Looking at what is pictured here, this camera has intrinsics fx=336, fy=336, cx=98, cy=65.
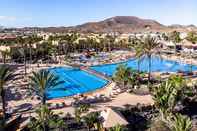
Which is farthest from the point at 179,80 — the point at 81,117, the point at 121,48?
the point at 121,48

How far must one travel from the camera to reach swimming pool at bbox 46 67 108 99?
4501 centimetres

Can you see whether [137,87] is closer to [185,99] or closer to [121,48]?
[185,99]

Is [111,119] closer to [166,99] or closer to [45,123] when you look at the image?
[166,99]

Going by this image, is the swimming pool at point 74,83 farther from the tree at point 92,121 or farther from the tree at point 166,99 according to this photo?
the tree at point 166,99

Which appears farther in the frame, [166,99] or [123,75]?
[123,75]

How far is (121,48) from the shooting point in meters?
91.6

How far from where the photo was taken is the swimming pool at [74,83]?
4501 cm

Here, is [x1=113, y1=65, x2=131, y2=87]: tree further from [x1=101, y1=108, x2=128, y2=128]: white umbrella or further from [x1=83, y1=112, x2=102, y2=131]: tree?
[x1=83, y1=112, x2=102, y2=131]: tree

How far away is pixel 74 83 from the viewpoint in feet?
169

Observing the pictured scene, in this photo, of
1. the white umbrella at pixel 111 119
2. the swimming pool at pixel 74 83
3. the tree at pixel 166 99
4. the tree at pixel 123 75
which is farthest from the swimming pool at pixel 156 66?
the white umbrella at pixel 111 119

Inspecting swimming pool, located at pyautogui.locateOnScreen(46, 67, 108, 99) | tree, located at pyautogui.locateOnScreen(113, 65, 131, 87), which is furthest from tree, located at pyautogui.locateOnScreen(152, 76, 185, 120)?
swimming pool, located at pyautogui.locateOnScreen(46, 67, 108, 99)

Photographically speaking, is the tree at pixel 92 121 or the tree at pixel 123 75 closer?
the tree at pixel 92 121

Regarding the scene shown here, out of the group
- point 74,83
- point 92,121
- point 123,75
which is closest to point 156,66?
point 74,83

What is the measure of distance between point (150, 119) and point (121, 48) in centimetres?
6103
